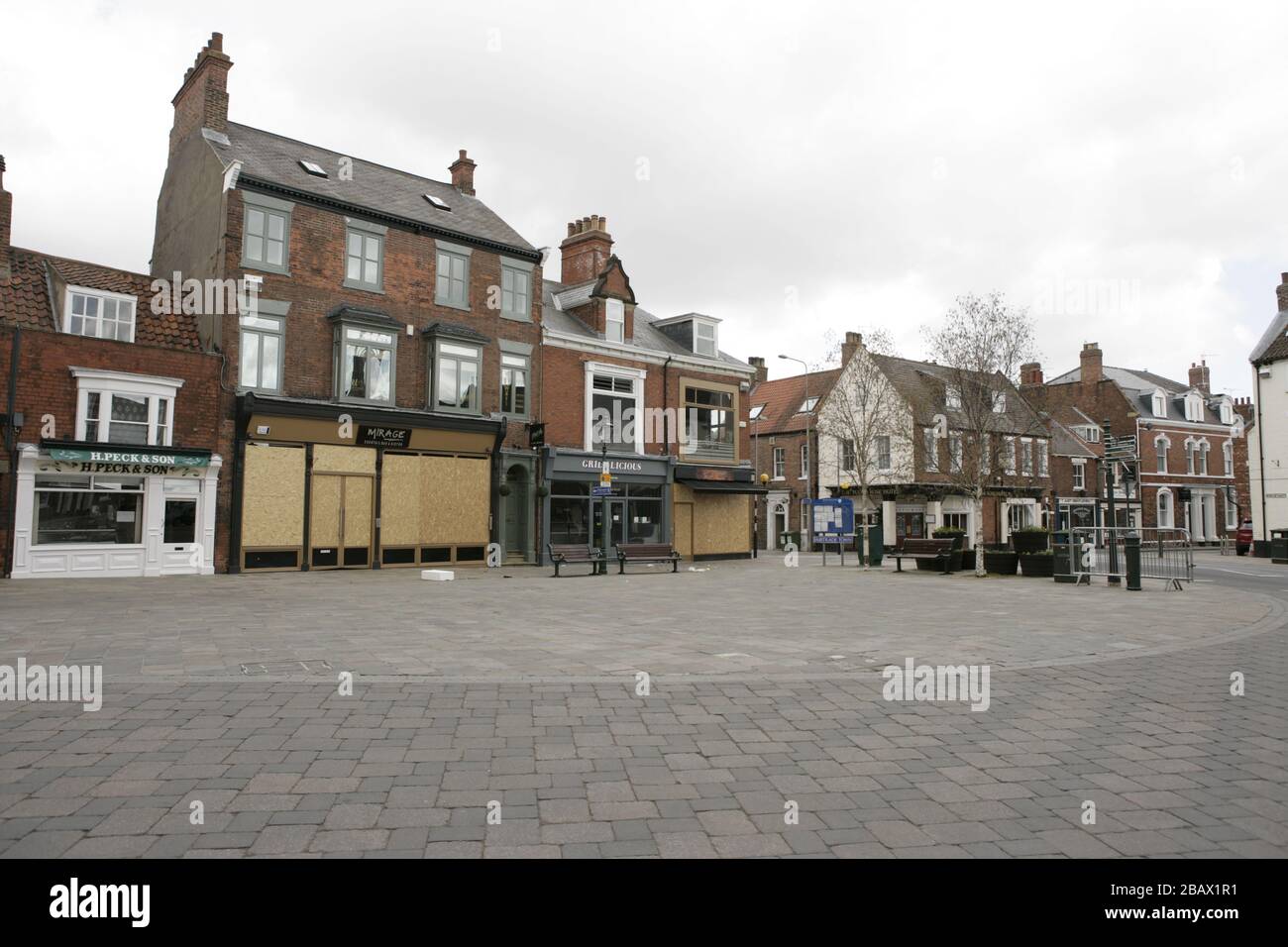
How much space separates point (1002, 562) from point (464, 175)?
75.0ft

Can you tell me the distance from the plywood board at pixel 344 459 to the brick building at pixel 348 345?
4cm

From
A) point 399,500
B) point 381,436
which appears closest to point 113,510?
point 381,436

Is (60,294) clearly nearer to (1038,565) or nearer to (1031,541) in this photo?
(1038,565)

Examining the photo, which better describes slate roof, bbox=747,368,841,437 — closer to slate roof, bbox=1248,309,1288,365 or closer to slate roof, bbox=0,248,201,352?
slate roof, bbox=1248,309,1288,365

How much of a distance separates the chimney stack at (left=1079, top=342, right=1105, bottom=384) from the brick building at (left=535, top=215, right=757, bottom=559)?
33.3 metres

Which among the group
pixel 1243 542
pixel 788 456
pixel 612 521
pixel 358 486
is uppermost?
pixel 788 456

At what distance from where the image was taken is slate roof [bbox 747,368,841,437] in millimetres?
46125

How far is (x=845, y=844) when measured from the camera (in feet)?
12.7

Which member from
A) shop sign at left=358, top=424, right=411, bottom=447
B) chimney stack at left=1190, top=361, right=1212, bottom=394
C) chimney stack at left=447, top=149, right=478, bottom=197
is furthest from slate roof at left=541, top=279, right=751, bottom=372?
chimney stack at left=1190, top=361, right=1212, bottom=394

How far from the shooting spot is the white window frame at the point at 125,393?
18734 mm

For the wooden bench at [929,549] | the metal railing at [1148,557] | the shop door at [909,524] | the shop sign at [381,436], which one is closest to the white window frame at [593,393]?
the shop sign at [381,436]

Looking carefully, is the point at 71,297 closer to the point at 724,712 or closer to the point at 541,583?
the point at 541,583

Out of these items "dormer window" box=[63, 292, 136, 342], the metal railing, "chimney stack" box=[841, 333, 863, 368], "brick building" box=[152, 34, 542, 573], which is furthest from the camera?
"chimney stack" box=[841, 333, 863, 368]

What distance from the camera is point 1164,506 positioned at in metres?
53.4
